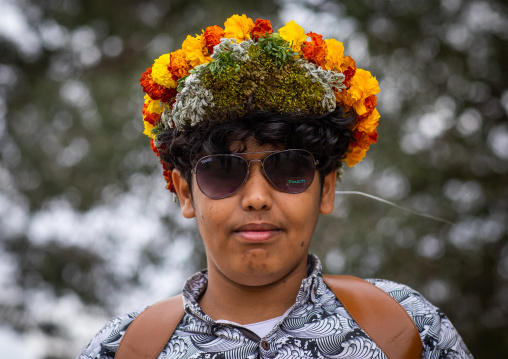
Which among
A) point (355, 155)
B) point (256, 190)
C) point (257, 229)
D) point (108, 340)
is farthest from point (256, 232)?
point (108, 340)

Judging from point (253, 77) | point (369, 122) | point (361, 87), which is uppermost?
point (253, 77)

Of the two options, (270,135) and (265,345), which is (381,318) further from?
(270,135)

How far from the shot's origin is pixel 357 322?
203 cm

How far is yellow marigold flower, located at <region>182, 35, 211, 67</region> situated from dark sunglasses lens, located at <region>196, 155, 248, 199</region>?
0.43 m

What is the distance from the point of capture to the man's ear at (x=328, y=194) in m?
2.30

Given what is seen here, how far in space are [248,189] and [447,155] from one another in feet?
10.5

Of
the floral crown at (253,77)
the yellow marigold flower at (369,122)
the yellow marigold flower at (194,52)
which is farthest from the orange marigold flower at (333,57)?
the yellow marigold flower at (194,52)

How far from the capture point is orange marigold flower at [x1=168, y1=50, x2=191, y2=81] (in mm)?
2178

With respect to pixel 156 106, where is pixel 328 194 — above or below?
below

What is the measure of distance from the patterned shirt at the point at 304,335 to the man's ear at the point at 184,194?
1.16 feet

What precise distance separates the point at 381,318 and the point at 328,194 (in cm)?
59

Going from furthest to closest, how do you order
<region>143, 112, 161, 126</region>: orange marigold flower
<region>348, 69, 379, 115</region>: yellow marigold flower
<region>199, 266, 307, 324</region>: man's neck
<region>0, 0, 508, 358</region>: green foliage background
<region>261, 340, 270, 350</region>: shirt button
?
<region>0, 0, 508, 358</region>: green foliage background
<region>143, 112, 161, 126</region>: orange marigold flower
<region>348, 69, 379, 115</region>: yellow marigold flower
<region>199, 266, 307, 324</region>: man's neck
<region>261, 340, 270, 350</region>: shirt button

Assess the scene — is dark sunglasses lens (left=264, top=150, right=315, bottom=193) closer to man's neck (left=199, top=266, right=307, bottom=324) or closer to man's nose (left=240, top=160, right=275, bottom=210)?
man's nose (left=240, top=160, right=275, bottom=210)

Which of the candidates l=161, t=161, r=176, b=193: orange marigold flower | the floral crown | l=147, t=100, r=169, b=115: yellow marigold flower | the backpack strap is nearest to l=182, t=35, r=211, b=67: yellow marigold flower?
the floral crown
